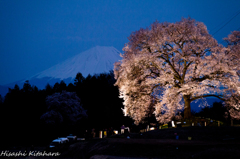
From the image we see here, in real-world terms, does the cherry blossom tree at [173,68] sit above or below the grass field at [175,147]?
above

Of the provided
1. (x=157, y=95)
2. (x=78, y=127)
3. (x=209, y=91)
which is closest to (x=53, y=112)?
(x=78, y=127)

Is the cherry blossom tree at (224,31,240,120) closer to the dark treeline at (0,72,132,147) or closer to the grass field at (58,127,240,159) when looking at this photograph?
the grass field at (58,127,240,159)

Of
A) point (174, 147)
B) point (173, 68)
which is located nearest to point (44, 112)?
point (173, 68)

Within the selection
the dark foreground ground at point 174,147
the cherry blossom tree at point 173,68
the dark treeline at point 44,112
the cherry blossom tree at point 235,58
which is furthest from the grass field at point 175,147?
the dark treeline at point 44,112

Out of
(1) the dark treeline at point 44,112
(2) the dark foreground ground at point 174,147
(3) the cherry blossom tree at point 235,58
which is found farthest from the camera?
(1) the dark treeline at point 44,112

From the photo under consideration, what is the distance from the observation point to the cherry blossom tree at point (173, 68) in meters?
23.6

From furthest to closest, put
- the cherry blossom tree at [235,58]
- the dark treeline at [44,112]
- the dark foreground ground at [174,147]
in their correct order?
the dark treeline at [44,112] → the cherry blossom tree at [235,58] → the dark foreground ground at [174,147]

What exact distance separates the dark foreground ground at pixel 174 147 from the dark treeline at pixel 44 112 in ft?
93.0

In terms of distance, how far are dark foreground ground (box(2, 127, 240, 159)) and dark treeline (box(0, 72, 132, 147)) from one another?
28.4 meters

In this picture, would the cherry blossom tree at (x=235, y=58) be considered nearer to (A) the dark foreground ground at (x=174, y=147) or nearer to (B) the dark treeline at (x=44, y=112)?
(A) the dark foreground ground at (x=174, y=147)

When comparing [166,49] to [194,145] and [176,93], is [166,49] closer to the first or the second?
[176,93]

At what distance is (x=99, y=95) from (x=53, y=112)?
19.9m

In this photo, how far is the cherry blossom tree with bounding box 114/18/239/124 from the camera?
23.6 m

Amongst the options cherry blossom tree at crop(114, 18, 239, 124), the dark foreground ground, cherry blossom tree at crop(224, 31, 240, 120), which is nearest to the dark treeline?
cherry blossom tree at crop(114, 18, 239, 124)
